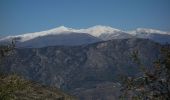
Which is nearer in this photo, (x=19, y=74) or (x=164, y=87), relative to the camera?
(x=164, y=87)

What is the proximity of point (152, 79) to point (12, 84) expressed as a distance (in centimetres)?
1368

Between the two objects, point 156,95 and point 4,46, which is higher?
point 4,46

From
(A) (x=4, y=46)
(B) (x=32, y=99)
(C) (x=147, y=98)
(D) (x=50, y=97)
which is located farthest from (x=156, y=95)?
(D) (x=50, y=97)

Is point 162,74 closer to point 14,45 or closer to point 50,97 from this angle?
point 14,45

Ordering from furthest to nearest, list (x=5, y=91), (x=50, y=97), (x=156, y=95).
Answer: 1. (x=50, y=97)
2. (x=5, y=91)
3. (x=156, y=95)

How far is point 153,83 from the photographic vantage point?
32.9 m

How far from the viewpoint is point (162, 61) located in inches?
1330

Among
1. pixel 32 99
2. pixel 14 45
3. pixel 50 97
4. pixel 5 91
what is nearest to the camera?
pixel 5 91

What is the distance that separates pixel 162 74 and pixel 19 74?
16.3 metres

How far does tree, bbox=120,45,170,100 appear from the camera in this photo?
107 ft

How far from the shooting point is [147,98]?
32.8m

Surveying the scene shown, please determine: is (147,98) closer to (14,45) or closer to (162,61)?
(162,61)

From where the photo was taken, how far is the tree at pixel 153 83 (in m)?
32.6

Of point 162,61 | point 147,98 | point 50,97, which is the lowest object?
point 50,97
